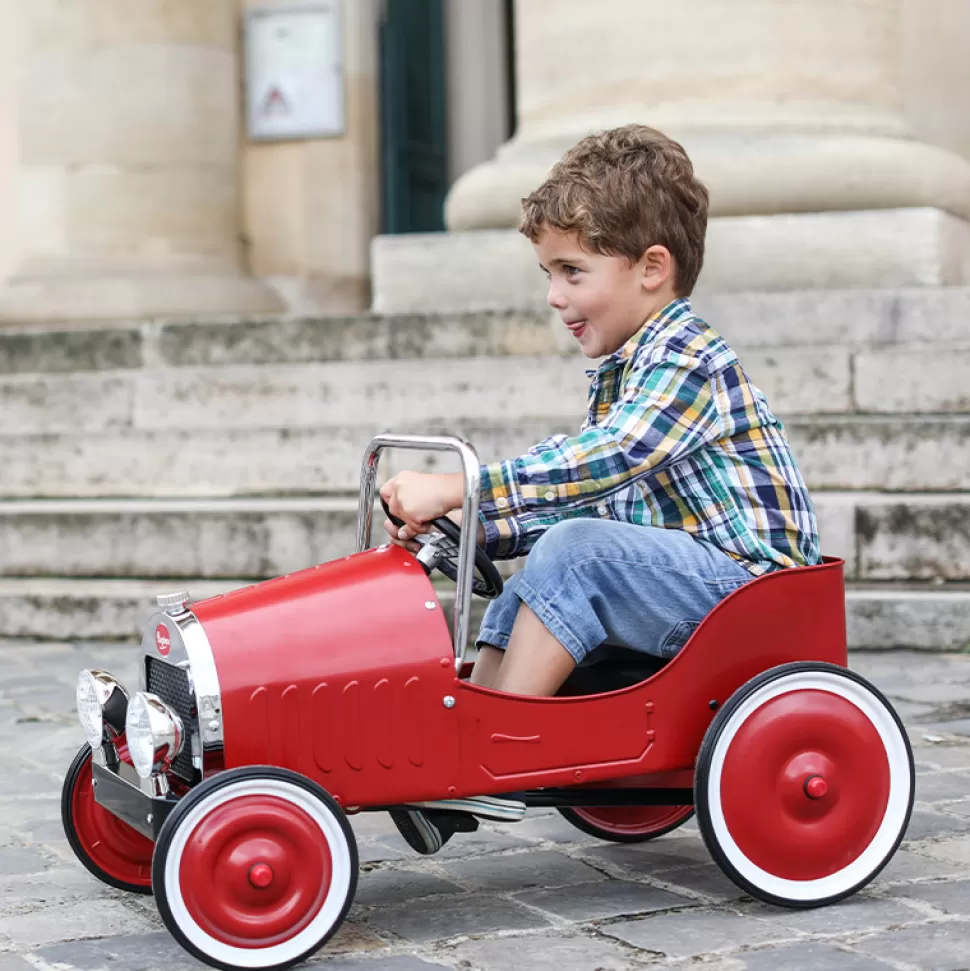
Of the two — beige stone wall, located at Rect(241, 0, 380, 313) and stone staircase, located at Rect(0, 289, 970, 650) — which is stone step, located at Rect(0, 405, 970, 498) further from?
beige stone wall, located at Rect(241, 0, 380, 313)

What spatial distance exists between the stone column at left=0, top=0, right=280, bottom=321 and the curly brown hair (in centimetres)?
557

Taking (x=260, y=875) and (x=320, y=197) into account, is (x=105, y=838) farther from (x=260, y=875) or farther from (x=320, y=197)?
(x=320, y=197)

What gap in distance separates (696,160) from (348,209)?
125 inches

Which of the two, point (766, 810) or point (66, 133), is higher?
point (66, 133)

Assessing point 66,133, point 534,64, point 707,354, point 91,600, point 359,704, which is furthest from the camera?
point 66,133

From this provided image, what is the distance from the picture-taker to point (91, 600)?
602cm

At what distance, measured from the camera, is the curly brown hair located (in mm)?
2885

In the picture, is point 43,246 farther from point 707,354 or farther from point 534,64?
point 707,354

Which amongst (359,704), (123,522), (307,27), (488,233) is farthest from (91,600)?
(307,27)

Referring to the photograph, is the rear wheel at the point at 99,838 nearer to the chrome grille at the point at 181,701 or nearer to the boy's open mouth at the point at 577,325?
the chrome grille at the point at 181,701

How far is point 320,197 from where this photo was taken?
9305 mm

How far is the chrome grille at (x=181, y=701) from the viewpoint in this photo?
2.66 meters

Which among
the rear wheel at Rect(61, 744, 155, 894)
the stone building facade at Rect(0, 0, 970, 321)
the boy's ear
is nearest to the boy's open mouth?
the boy's ear

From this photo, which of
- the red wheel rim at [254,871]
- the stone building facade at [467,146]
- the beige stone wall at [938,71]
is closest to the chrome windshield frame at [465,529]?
the red wheel rim at [254,871]
